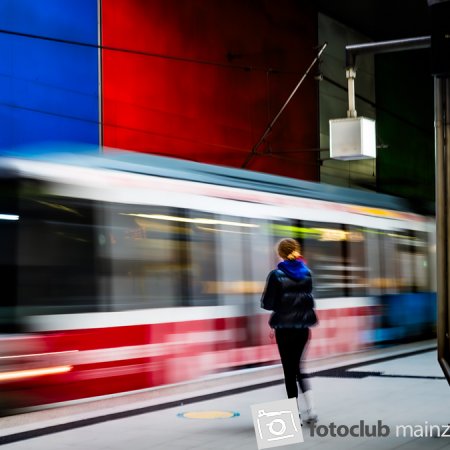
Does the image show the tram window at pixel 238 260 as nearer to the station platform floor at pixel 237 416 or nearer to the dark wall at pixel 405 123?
the station platform floor at pixel 237 416

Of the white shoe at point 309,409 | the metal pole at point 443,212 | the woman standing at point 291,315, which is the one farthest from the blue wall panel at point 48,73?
the metal pole at point 443,212

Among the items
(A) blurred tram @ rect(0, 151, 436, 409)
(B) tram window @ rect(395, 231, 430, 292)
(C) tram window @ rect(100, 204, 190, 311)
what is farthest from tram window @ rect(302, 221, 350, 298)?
(C) tram window @ rect(100, 204, 190, 311)

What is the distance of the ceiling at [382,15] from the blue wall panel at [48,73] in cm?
1063

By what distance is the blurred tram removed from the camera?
31.2ft

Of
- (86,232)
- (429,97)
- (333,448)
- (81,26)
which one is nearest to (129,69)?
(81,26)

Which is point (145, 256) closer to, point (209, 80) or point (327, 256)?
point (327, 256)

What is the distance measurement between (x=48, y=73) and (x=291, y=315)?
34.7 ft

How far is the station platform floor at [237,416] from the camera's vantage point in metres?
7.62

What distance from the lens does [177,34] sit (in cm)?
2080

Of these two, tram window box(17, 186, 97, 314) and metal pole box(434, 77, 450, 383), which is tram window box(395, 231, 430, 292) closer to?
tram window box(17, 186, 97, 314)

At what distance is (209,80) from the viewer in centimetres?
2203

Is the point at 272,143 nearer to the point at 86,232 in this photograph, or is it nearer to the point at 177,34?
the point at 177,34

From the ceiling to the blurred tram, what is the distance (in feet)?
40.8

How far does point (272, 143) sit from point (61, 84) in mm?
8096
